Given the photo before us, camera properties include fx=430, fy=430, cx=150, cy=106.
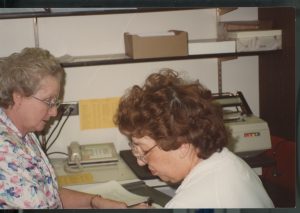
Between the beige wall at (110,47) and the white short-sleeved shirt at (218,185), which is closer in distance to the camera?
the white short-sleeved shirt at (218,185)

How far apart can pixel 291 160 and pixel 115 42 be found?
0.74 meters

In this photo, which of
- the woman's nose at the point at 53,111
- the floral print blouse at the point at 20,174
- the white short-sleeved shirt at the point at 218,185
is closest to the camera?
the white short-sleeved shirt at the point at 218,185

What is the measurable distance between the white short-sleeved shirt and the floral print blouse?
0.46 m

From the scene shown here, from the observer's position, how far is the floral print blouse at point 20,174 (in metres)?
1.35

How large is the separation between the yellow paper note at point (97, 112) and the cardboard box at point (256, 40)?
1.62 ft

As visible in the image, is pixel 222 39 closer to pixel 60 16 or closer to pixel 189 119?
pixel 189 119

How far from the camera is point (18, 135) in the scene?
1415mm

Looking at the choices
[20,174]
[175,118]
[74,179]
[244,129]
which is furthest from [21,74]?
[244,129]

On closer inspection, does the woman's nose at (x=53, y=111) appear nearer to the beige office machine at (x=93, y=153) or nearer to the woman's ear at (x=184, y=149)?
the beige office machine at (x=93, y=153)

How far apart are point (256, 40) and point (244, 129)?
0.34m

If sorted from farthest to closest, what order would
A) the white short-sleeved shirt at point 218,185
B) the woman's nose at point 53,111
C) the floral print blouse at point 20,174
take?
1. the woman's nose at point 53,111
2. the floral print blouse at point 20,174
3. the white short-sleeved shirt at point 218,185

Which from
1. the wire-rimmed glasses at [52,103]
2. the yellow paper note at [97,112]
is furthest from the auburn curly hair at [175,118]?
the wire-rimmed glasses at [52,103]

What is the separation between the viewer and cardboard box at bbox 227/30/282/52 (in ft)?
5.07

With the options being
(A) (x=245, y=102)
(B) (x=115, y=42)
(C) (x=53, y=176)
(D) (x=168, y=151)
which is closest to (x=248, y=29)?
(A) (x=245, y=102)
